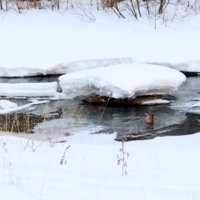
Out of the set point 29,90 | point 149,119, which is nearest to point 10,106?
point 29,90

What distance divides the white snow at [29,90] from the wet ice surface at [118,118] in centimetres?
58

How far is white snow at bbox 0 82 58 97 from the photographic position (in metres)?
10.3

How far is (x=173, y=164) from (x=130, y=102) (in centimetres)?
534

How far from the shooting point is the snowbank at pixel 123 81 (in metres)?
8.86

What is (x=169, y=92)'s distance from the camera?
9914 mm

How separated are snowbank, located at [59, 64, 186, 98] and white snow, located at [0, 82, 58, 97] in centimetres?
56

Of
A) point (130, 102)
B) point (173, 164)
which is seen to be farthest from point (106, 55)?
point (173, 164)

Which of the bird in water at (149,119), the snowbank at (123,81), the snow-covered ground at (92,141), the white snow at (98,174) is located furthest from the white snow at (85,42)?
the white snow at (98,174)

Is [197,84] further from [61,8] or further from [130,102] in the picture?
[61,8]

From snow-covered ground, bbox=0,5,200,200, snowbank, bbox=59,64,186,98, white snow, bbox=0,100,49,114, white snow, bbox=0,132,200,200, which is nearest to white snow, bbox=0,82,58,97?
snow-covered ground, bbox=0,5,200,200

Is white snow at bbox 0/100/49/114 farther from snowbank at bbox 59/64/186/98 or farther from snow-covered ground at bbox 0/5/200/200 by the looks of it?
snowbank at bbox 59/64/186/98

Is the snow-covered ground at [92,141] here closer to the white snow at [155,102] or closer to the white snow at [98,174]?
the white snow at [98,174]

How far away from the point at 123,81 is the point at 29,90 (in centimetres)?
298

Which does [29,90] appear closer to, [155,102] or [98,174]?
[155,102]
